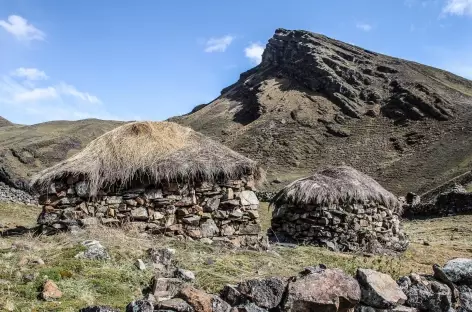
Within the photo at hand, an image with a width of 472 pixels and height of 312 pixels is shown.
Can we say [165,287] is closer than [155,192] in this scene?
Yes

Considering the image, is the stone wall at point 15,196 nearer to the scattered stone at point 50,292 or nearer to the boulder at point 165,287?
the scattered stone at point 50,292

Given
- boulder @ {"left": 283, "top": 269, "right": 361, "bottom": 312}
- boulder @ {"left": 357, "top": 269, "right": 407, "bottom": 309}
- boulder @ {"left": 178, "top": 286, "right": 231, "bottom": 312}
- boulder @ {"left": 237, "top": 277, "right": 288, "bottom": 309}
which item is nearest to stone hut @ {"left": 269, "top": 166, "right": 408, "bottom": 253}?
boulder @ {"left": 357, "top": 269, "right": 407, "bottom": 309}

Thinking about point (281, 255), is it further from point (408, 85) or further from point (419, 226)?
point (408, 85)

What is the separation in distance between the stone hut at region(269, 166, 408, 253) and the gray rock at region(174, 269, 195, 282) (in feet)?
25.5

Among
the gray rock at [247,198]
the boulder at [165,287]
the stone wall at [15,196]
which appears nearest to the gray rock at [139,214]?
the gray rock at [247,198]

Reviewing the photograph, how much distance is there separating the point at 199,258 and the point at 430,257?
9.03m

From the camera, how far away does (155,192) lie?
976 centimetres

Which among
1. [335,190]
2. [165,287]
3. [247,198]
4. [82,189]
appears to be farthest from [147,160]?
[335,190]

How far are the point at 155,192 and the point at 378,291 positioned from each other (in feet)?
17.3

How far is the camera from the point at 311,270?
221 inches

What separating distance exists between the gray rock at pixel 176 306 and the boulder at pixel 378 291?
2.24 m

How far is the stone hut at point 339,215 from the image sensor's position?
13914 mm

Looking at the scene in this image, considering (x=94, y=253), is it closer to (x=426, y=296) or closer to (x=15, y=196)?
(x=426, y=296)

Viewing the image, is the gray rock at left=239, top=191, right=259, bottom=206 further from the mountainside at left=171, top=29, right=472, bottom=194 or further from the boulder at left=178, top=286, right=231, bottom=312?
the mountainside at left=171, top=29, right=472, bottom=194
